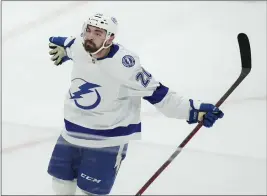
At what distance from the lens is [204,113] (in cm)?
180

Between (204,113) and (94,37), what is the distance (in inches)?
16.3

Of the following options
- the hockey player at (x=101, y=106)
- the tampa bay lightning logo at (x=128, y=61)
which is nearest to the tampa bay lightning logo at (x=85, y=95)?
the hockey player at (x=101, y=106)

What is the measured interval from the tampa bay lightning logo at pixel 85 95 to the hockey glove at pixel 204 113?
0.29 metres

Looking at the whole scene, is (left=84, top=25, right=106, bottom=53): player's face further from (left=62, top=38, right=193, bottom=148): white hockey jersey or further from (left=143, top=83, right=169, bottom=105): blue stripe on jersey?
(left=143, top=83, right=169, bottom=105): blue stripe on jersey

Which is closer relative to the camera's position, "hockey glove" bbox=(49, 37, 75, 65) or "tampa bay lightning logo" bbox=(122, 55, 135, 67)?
"tampa bay lightning logo" bbox=(122, 55, 135, 67)

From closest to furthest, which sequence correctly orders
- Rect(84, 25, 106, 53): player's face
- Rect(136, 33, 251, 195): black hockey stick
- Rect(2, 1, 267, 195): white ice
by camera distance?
Rect(84, 25, 106, 53): player's face → Rect(136, 33, 251, 195): black hockey stick → Rect(2, 1, 267, 195): white ice

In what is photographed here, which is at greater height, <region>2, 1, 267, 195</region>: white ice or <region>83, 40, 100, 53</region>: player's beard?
<region>83, 40, 100, 53</region>: player's beard

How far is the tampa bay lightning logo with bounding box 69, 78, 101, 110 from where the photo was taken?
69.4 inches

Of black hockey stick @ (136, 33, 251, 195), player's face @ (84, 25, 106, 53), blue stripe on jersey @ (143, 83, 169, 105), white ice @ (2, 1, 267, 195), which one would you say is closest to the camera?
player's face @ (84, 25, 106, 53)

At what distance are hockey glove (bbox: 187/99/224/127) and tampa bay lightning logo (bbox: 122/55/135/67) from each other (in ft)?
0.75

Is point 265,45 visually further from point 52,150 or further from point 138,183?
point 52,150

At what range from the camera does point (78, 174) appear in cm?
193

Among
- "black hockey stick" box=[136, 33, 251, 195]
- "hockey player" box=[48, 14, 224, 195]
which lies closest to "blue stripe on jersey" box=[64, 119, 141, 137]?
"hockey player" box=[48, 14, 224, 195]

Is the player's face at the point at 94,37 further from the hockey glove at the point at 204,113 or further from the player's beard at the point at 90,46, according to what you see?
the hockey glove at the point at 204,113
